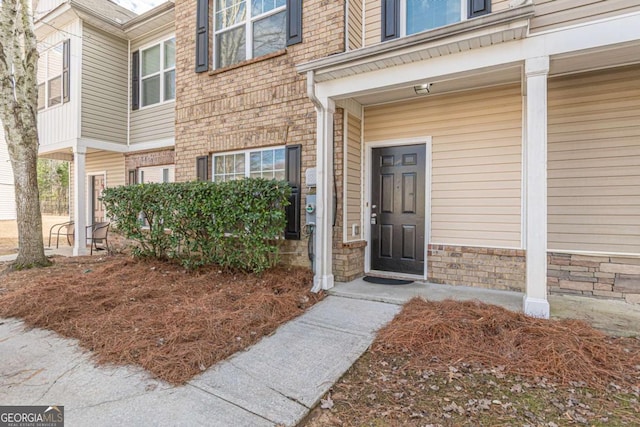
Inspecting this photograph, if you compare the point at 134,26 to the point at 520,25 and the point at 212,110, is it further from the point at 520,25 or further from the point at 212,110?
the point at 520,25

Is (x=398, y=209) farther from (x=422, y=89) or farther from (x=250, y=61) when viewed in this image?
(x=250, y=61)

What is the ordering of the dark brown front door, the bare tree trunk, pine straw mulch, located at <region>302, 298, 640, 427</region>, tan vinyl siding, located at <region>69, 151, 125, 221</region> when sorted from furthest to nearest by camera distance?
tan vinyl siding, located at <region>69, 151, 125, 221</region> → the bare tree trunk → the dark brown front door → pine straw mulch, located at <region>302, 298, 640, 427</region>

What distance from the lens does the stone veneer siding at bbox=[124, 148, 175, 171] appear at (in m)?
8.09

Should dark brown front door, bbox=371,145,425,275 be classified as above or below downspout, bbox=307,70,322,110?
below

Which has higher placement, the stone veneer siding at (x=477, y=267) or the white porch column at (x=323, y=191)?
the white porch column at (x=323, y=191)

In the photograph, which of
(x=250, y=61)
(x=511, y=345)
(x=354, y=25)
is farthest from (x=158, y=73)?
(x=511, y=345)

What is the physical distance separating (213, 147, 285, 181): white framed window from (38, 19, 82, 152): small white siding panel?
448 centimetres

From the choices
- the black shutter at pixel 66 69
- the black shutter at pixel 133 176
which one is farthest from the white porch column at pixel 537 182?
the black shutter at pixel 66 69

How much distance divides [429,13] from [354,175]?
256 cm

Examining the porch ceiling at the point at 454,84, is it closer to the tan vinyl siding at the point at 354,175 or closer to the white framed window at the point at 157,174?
the tan vinyl siding at the point at 354,175

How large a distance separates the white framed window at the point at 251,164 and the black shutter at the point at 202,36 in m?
1.69

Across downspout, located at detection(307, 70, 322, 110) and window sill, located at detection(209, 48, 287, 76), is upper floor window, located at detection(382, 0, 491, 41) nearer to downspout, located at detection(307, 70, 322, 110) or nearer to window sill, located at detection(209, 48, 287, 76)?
downspout, located at detection(307, 70, 322, 110)

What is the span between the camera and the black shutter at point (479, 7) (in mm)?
4449

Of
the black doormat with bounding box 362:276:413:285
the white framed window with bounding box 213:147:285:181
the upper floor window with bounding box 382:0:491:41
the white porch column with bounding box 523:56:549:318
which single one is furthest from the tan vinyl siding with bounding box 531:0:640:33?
the white framed window with bounding box 213:147:285:181
